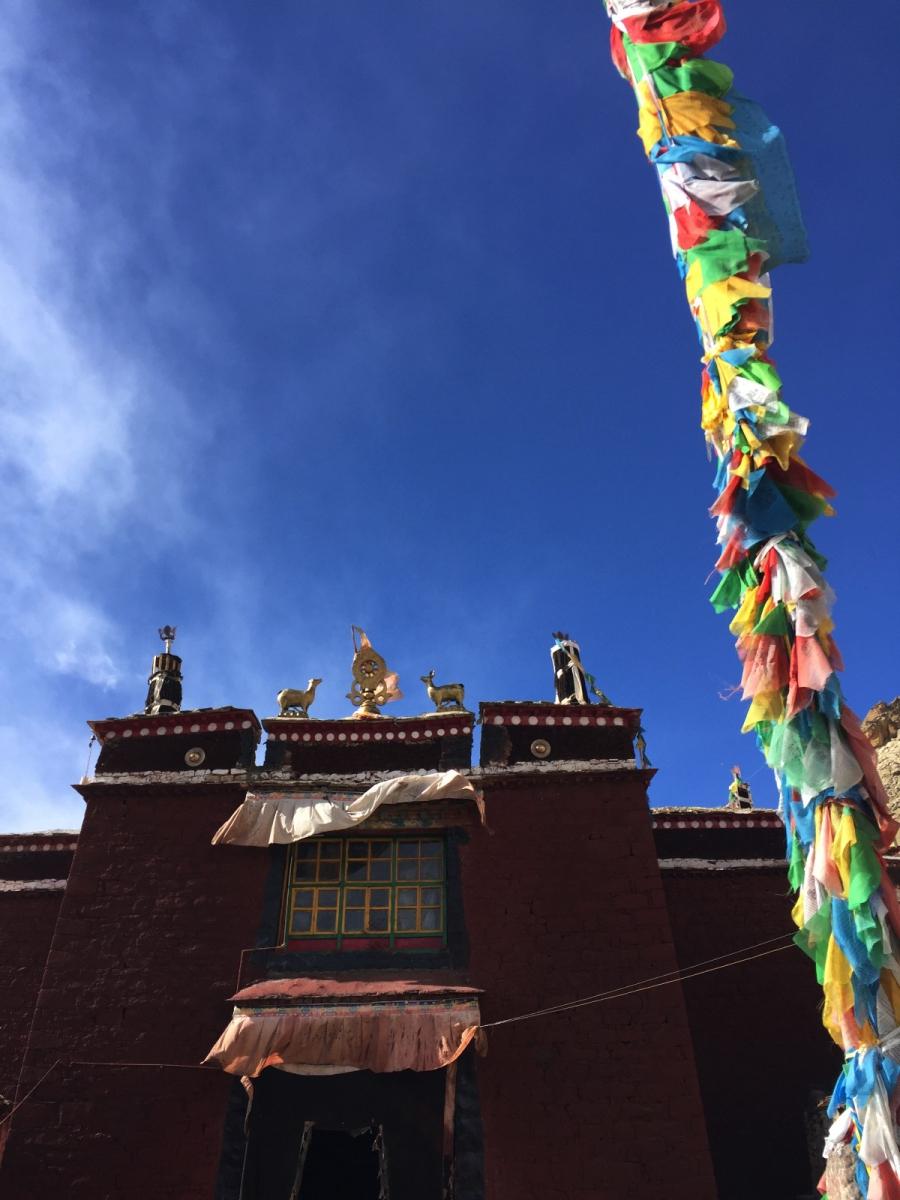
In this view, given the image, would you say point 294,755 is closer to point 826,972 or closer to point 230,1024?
point 230,1024

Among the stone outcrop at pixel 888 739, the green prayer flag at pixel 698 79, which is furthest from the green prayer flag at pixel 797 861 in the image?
the stone outcrop at pixel 888 739

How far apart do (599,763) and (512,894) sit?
Result: 84.0 inches

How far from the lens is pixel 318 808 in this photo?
1275 cm

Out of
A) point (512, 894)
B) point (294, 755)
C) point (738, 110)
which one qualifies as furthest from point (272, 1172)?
point (738, 110)

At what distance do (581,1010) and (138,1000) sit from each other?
17.6 feet

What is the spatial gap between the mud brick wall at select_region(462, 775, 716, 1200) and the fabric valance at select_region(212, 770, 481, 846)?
751mm

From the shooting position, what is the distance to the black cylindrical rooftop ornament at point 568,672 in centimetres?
1420

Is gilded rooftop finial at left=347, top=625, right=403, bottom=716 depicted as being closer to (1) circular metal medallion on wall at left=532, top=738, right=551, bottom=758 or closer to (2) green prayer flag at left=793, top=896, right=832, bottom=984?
(1) circular metal medallion on wall at left=532, top=738, right=551, bottom=758

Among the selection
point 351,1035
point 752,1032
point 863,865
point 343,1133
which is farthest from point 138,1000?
point 863,865

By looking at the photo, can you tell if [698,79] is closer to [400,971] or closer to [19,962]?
[400,971]

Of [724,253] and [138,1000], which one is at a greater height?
[724,253]

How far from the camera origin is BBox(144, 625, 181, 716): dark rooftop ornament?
14.8 meters

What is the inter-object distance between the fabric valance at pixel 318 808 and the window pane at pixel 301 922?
924 millimetres

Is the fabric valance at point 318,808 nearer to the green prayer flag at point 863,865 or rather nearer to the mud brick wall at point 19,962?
the mud brick wall at point 19,962
